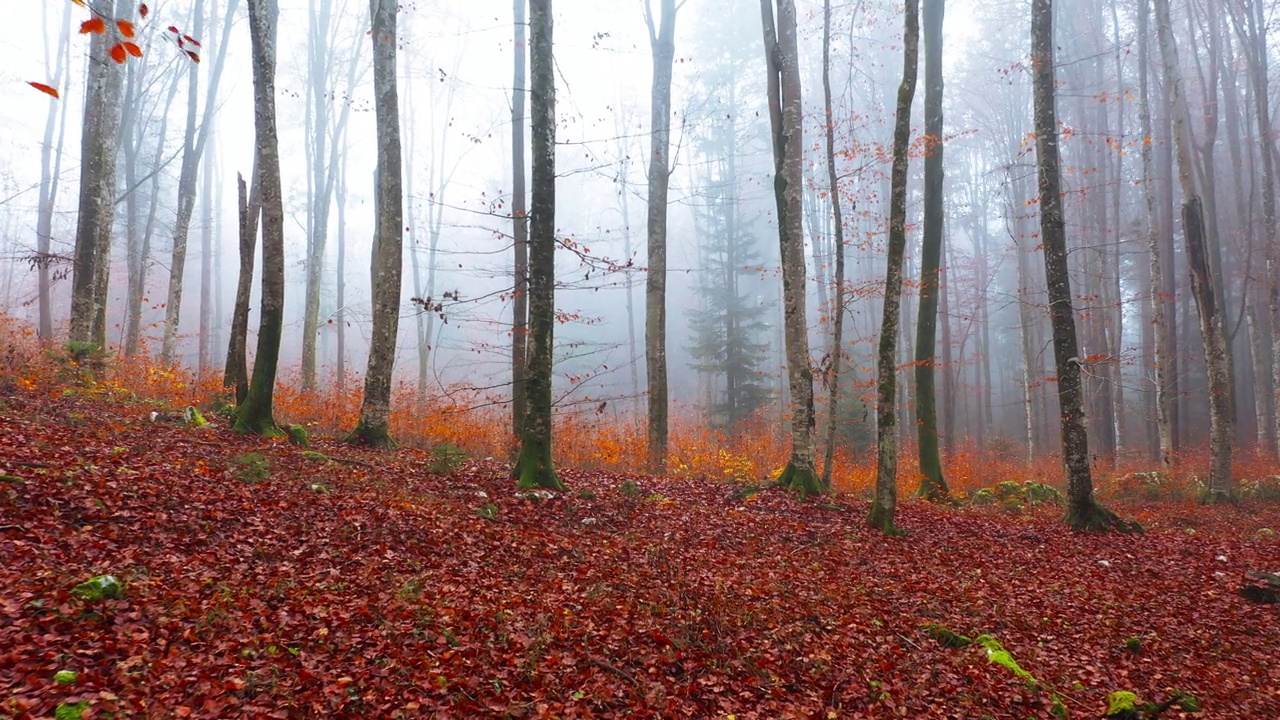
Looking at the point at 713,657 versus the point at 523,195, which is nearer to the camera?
the point at 713,657

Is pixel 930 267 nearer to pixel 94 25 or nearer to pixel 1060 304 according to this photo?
pixel 1060 304

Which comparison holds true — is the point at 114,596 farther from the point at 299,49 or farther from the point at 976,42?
the point at 976,42

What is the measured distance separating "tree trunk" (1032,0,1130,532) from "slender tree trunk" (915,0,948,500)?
2560 mm

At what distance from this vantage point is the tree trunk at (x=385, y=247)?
10.1 meters

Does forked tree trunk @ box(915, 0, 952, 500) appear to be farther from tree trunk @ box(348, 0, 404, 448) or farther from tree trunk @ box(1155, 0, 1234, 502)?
tree trunk @ box(348, 0, 404, 448)

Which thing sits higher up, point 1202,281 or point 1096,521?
point 1202,281

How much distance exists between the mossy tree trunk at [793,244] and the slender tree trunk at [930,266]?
328 centimetres

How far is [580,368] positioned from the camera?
1545 inches

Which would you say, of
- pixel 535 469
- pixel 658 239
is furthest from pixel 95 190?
pixel 658 239

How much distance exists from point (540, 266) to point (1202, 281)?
13278 millimetres

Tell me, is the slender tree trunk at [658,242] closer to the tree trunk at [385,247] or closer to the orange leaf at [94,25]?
the tree trunk at [385,247]

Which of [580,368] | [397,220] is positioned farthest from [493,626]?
[580,368]

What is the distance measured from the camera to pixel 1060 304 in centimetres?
1024

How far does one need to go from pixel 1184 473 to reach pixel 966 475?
4889mm
